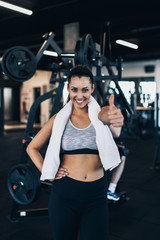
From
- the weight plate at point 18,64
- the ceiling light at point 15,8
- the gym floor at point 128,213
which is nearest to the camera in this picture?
the weight plate at point 18,64

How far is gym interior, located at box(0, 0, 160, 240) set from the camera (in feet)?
6.56

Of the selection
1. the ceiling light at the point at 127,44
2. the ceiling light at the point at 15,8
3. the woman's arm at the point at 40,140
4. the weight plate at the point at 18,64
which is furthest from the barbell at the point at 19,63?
the ceiling light at the point at 127,44

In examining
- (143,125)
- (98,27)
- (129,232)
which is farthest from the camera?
(143,125)

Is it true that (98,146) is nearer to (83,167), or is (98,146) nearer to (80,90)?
(83,167)

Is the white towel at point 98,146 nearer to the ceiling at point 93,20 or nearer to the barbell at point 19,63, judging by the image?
the barbell at point 19,63

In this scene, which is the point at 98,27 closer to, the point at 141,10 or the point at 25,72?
the point at 141,10

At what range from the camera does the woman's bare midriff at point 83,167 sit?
1075 mm

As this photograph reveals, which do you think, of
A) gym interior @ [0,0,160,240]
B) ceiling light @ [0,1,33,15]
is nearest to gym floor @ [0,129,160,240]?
gym interior @ [0,0,160,240]

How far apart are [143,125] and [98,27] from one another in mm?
3036

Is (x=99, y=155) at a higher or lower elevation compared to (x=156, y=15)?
lower

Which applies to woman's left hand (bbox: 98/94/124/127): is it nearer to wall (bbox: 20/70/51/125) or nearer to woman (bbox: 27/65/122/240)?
woman (bbox: 27/65/122/240)

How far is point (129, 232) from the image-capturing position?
205 cm

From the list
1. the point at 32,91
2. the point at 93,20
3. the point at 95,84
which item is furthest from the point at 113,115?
the point at 32,91

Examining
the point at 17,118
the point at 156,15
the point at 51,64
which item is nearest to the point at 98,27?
the point at 156,15
